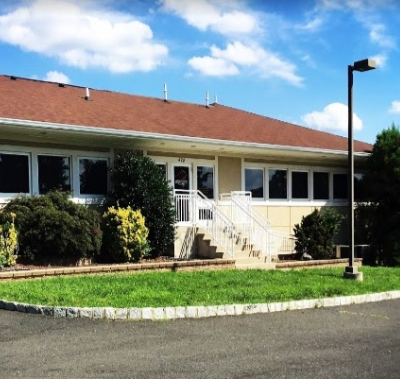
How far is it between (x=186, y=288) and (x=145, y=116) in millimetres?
9132

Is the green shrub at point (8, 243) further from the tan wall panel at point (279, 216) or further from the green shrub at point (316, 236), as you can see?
the tan wall panel at point (279, 216)

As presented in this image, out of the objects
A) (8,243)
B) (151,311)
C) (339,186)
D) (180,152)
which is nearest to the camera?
(151,311)

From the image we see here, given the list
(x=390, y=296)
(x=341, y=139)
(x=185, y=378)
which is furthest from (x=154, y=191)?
(x=341, y=139)

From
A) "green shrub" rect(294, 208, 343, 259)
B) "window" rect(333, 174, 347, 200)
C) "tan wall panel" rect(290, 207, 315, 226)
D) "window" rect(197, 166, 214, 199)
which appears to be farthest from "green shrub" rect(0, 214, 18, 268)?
"window" rect(333, 174, 347, 200)

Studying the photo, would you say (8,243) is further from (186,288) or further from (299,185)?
(299,185)

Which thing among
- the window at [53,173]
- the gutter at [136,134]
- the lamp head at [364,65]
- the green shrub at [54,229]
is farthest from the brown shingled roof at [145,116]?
the lamp head at [364,65]

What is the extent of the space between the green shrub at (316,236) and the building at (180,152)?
3.64 ft

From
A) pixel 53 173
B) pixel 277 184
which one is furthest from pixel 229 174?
pixel 53 173

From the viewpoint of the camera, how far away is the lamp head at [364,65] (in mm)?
12836

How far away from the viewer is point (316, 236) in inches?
702

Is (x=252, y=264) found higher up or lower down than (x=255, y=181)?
lower down

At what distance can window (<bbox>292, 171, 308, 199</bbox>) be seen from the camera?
68.1 feet

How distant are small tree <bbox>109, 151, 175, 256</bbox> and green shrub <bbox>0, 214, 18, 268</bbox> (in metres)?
3.20

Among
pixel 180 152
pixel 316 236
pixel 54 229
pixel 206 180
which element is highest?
pixel 180 152
